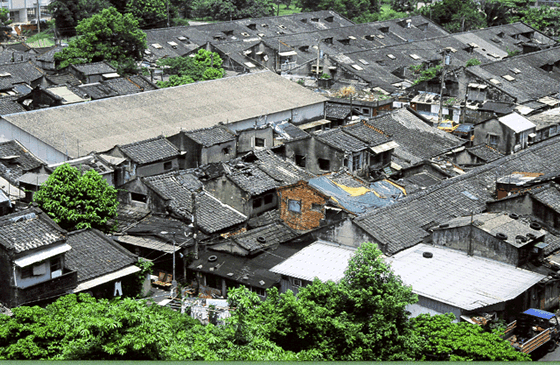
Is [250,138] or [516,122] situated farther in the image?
[516,122]

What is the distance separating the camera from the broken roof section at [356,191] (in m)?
34.3

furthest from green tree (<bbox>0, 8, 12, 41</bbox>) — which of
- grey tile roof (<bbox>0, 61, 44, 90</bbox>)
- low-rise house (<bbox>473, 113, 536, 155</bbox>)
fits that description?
low-rise house (<bbox>473, 113, 536, 155</bbox>)

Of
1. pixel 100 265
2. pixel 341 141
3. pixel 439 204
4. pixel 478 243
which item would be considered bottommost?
pixel 341 141

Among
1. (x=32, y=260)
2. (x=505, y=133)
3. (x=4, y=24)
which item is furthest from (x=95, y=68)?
(x=32, y=260)

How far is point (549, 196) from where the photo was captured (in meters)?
33.0

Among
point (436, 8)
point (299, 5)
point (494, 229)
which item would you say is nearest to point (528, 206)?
point (494, 229)

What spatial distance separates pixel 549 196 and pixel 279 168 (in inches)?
518

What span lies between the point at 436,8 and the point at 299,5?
18.5 m

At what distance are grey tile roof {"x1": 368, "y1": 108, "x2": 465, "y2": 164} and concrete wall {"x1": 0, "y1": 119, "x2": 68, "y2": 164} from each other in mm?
18414

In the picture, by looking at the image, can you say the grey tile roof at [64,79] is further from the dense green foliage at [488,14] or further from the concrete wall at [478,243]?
the dense green foliage at [488,14]

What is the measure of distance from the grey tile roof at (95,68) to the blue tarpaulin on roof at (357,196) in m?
28.0

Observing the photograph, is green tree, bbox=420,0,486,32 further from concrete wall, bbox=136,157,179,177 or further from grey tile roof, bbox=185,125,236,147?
concrete wall, bbox=136,157,179,177

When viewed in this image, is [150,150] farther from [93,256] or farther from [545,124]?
[545,124]

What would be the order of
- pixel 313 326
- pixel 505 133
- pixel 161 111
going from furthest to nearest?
pixel 161 111
pixel 505 133
pixel 313 326
